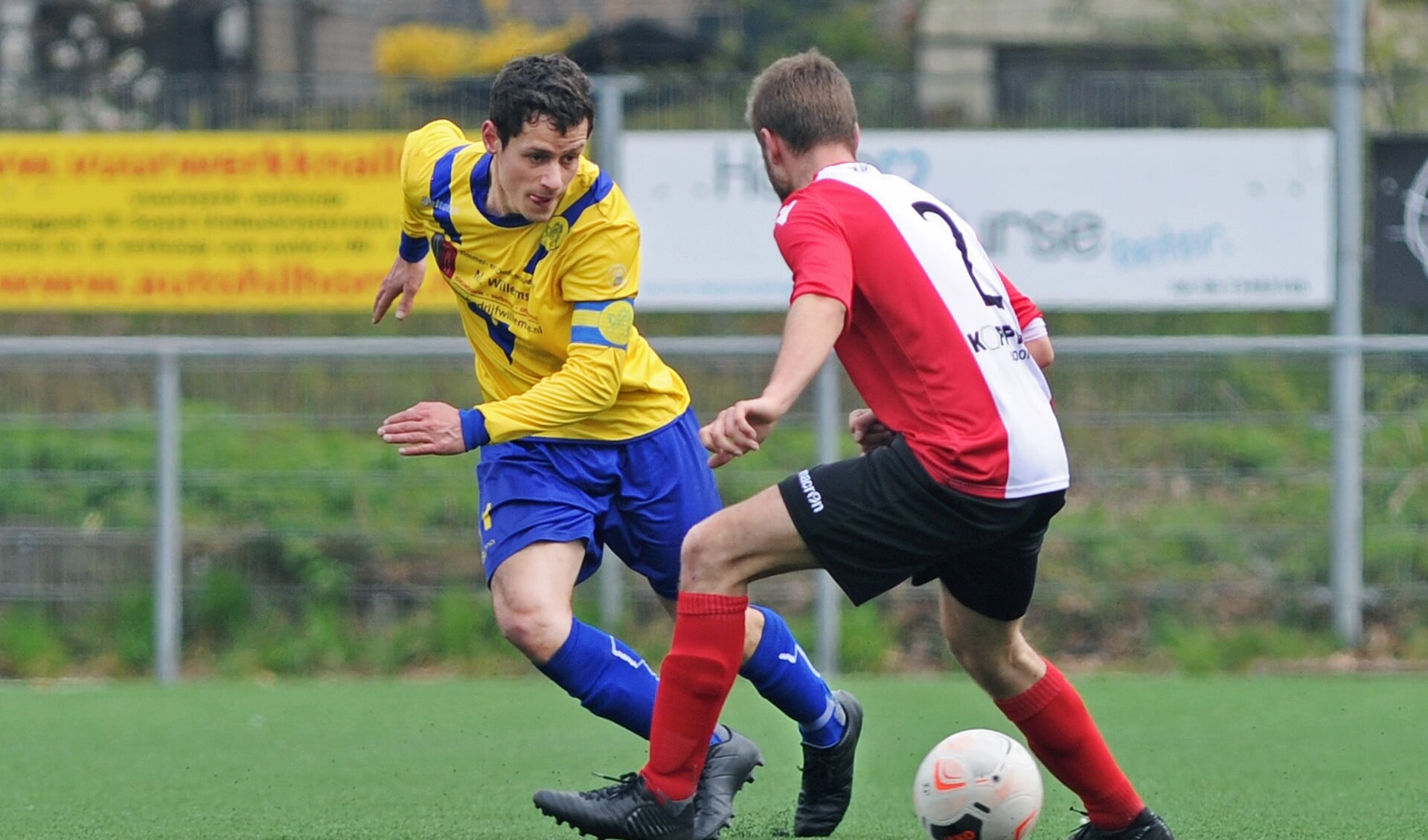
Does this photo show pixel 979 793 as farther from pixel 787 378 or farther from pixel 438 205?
pixel 438 205

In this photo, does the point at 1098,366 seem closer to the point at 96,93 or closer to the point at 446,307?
the point at 446,307

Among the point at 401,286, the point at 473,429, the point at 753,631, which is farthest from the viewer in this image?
the point at 401,286

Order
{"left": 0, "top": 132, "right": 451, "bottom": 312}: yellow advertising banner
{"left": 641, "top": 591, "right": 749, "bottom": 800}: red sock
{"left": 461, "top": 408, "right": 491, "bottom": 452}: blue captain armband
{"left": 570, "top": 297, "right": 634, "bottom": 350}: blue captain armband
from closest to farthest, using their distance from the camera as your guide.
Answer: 1. {"left": 641, "top": 591, "right": 749, "bottom": 800}: red sock
2. {"left": 461, "top": 408, "right": 491, "bottom": 452}: blue captain armband
3. {"left": 570, "top": 297, "right": 634, "bottom": 350}: blue captain armband
4. {"left": 0, "top": 132, "right": 451, "bottom": 312}: yellow advertising banner

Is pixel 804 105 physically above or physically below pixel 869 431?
above

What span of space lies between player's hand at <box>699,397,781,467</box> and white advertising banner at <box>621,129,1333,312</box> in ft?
19.0

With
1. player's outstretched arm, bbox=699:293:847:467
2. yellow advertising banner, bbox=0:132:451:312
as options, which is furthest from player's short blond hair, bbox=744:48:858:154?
yellow advertising banner, bbox=0:132:451:312

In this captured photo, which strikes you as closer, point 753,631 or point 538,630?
point 538,630

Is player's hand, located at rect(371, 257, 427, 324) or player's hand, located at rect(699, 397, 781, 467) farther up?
player's hand, located at rect(371, 257, 427, 324)

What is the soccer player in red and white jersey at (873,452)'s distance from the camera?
12.9ft

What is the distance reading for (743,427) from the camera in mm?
3697

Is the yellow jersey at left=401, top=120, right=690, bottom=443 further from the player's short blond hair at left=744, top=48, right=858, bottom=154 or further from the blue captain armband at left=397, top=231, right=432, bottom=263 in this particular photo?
the player's short blond hair at left=744, top=48, right=858, bottom=154

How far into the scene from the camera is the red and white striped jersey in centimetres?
394

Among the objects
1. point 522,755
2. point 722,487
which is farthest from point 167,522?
point 522,755

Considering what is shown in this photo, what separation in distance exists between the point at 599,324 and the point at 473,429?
452 millimetres
